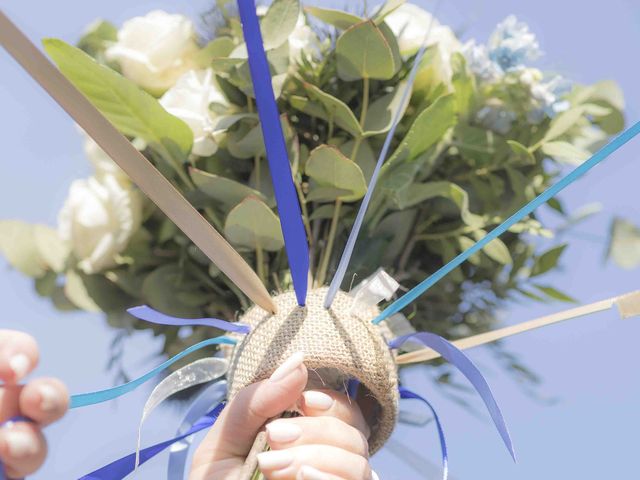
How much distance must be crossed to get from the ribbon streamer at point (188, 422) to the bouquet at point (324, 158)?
10 cm

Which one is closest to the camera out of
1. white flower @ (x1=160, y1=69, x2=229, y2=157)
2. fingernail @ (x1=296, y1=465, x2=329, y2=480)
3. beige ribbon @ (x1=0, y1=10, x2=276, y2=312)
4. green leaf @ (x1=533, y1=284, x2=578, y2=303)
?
beige ribbon @ (x1=0, y1=10, x2=276, y2=312)

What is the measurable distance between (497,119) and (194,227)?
45cm

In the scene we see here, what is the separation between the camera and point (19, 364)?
430mm

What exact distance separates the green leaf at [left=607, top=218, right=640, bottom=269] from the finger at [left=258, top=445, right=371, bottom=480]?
500mm

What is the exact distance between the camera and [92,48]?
90 cm

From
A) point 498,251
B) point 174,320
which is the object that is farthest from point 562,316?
point 174,320

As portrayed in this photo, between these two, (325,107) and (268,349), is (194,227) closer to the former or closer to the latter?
(268,349)

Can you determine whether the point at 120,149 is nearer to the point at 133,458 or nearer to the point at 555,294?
the point at 133,458

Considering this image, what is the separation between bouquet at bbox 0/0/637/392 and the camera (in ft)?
2.34

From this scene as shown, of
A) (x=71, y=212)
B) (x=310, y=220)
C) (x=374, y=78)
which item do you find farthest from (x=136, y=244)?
(x=374, y=78)

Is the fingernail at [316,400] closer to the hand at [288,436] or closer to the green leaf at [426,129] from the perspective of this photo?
the hand at [288,436]

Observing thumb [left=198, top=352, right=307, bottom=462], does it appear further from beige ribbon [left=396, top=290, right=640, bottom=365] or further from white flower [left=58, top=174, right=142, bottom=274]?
white flower [left=58, top=174, right=142, bottom=274]

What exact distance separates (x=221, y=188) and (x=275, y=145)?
22 cm

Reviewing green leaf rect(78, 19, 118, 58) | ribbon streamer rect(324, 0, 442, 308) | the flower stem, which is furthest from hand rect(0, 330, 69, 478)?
green leaf rect(78, 19, 118, 58)
